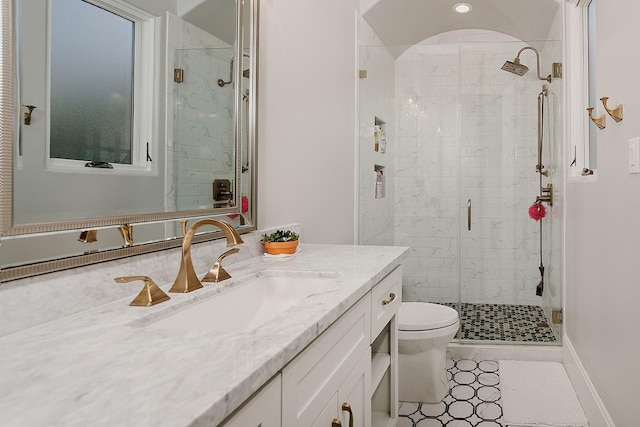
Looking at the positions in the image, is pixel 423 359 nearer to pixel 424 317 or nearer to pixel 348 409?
pixel 424 317

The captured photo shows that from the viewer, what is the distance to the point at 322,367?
0.93m

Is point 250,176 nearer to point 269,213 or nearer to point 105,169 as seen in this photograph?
point 269,213

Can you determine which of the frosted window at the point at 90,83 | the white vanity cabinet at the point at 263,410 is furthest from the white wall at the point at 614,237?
the frosted window at the point at 90,83

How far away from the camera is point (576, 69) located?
8.70 ft

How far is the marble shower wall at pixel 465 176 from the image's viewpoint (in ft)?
12.0

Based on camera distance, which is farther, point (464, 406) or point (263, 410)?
point (464, 406)

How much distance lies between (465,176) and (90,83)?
3.23 metres

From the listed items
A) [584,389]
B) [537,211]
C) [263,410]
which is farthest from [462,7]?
[263,410]

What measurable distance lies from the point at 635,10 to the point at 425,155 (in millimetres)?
2398

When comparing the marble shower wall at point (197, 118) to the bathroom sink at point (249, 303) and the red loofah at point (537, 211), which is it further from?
the red loofah at point (537, 211)

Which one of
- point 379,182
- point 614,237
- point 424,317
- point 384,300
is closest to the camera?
point 384,300

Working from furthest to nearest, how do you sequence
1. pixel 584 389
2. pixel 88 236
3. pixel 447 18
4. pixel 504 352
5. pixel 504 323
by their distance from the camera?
pixel 447 18 → pixel 504 323 → pixel 504 352 → pixel 584 389 → pixel 88 236

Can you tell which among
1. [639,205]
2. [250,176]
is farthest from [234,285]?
[639,205]

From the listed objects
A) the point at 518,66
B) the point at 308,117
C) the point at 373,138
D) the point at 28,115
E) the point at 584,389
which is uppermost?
the point at 518,66
